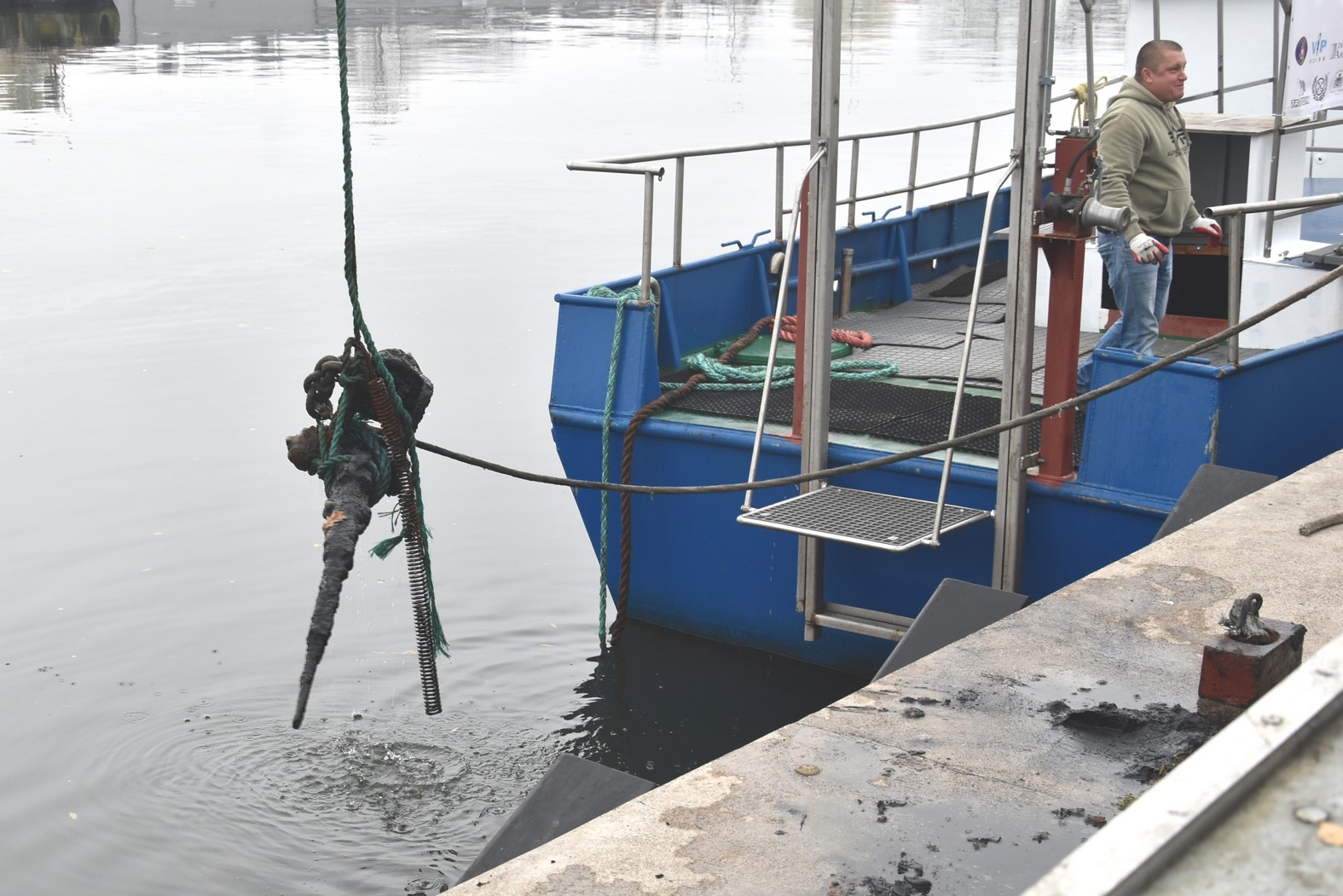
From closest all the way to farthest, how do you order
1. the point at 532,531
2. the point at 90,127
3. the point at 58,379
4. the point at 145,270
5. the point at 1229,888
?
the point at 1229,888 → the point at 532,531 → the point at 58,379 → the point at 145,270 → the point at 90,127

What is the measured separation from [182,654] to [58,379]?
5562 millimetres

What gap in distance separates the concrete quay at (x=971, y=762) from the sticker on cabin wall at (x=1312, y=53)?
3741 millimetres

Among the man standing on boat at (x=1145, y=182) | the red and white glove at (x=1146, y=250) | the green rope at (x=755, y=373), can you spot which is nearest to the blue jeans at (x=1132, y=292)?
the man standing on boat at (x=1145, y=182)

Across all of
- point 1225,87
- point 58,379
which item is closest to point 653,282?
point 1225,87

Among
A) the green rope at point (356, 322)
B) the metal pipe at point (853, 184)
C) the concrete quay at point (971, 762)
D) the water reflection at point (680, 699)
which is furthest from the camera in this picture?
the metal pipe at point (853, 184)

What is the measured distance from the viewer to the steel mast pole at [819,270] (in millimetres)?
5691

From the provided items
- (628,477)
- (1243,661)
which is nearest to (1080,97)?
(628,477)

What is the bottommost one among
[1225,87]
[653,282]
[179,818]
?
[179,818]

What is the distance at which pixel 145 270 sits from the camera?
16281 millimetres

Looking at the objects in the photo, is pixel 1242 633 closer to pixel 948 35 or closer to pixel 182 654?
pixel 182 654

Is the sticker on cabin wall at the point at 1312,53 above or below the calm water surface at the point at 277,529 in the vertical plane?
above

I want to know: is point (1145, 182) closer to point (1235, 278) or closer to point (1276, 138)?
point (1235, 278)

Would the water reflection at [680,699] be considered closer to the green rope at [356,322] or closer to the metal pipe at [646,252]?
the metal pipe at [646,252]

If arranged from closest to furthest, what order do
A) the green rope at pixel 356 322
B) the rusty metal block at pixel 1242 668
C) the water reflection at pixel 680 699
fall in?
the green rope at pixel 356 322
the rusty metal block at pixel 1242 668
the water reflection at pixel 680 699
